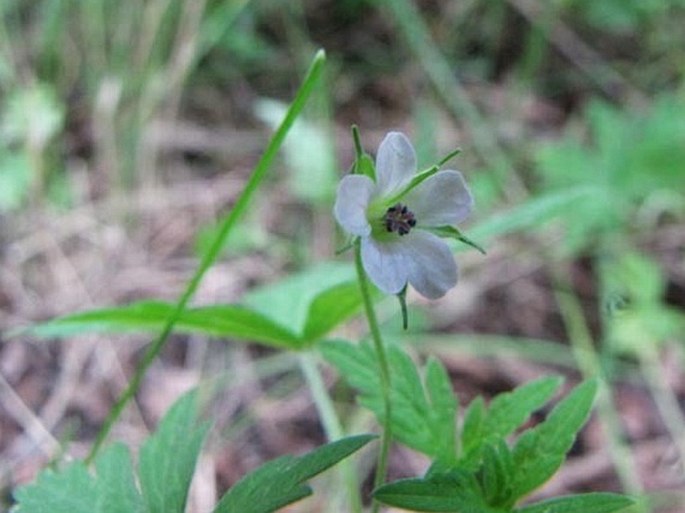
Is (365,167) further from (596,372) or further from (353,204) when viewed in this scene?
(596,372)

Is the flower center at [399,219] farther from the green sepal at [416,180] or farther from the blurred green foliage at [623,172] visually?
the blurred green foliage at [623,172]

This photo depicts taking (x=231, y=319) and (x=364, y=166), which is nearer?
(x=364, y=166)

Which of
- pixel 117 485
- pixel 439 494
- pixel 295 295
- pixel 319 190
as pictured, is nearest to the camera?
pixel 439 494

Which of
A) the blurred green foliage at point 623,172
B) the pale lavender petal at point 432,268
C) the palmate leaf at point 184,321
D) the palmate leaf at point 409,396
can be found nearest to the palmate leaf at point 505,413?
the palmate leaf at point 409,396

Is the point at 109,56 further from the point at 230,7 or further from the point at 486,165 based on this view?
the point at 486,165

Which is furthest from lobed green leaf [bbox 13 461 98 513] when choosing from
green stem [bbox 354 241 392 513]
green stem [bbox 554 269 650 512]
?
green stem [bbox 554 269 650 512]

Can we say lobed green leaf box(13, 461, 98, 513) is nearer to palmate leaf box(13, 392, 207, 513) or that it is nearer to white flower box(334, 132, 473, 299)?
palmate leaf box(13, 392, 207, 513)

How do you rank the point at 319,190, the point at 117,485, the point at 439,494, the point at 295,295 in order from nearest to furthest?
1. the point at 439,494
2. the point at 117,485
3. the point at 295,295
4. the point at 319,190

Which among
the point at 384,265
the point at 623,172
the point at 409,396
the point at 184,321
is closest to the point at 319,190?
the point at 623,172
